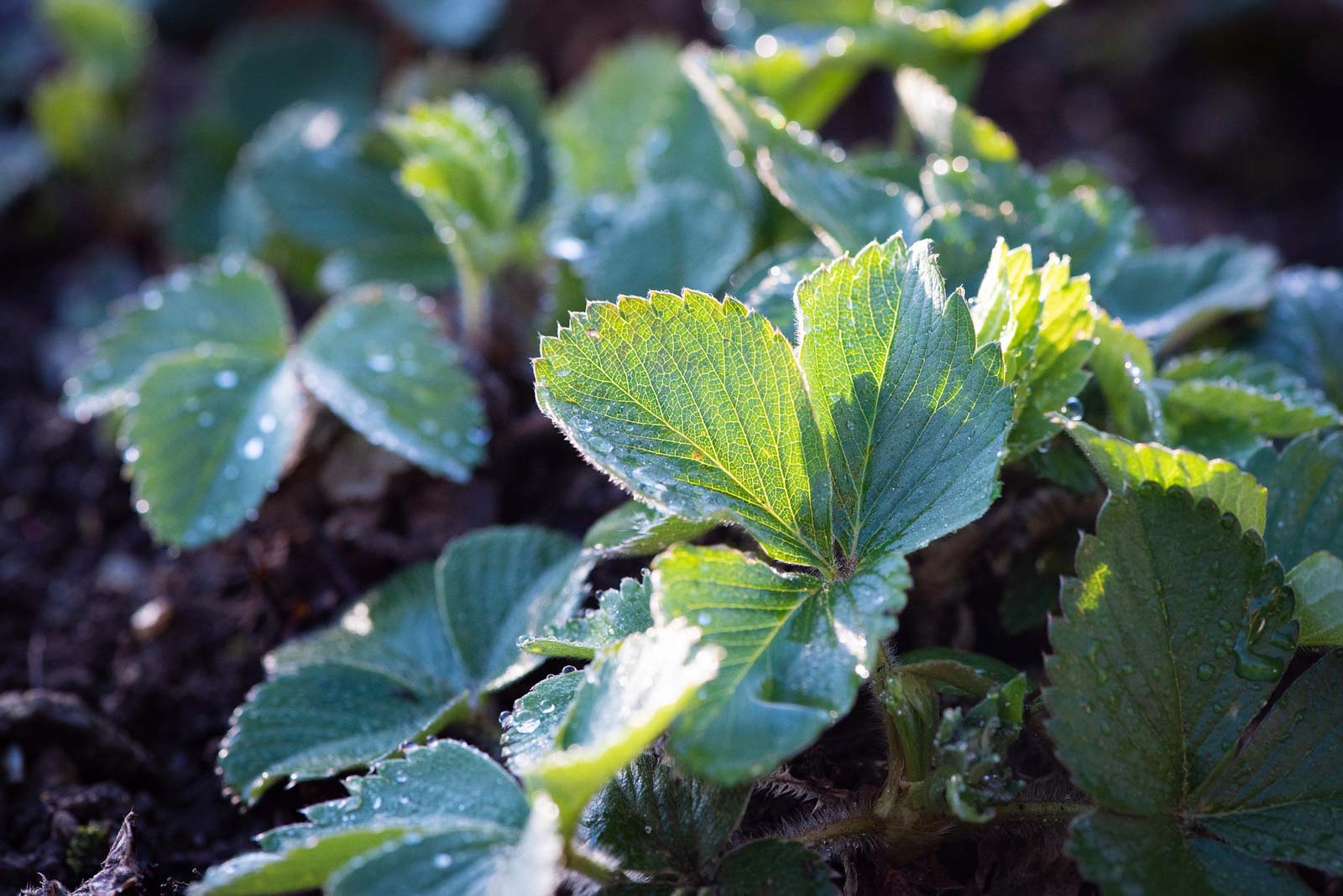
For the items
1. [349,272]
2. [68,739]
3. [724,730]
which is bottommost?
[68,739]

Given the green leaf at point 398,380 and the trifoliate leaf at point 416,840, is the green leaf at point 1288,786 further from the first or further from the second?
the green leaf at point 398,380

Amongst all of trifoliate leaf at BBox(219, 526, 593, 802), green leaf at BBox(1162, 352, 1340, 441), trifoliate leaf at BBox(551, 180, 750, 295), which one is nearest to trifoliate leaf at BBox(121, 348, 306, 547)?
trifoliate leaf at BBox(219, 526, 593, 802)

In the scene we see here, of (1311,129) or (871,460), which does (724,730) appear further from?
(1311,129)

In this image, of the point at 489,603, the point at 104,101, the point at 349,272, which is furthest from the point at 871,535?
the point at 104,101

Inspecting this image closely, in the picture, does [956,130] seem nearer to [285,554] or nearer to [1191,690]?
[1191,690]

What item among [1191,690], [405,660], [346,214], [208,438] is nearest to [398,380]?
[208,438]
